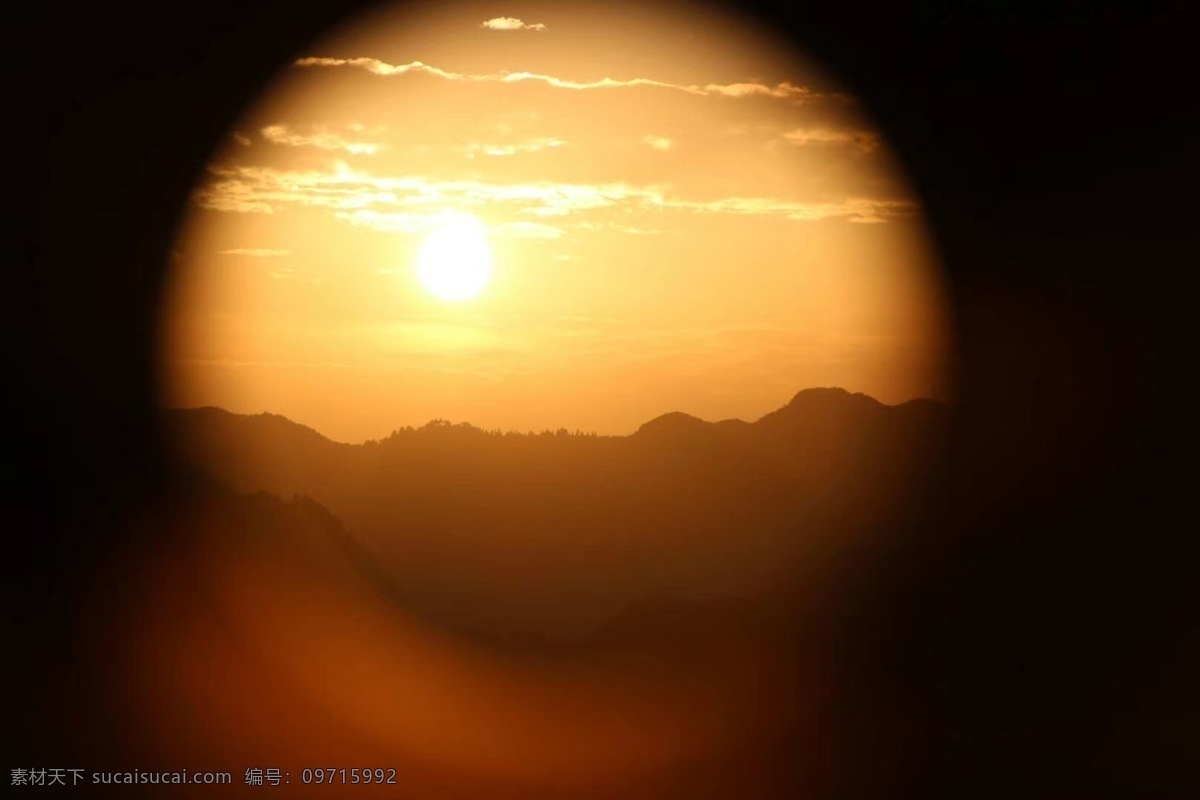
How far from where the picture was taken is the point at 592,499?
103 feet

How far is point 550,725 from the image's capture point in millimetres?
22625

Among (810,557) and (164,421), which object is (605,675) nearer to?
(810,557)

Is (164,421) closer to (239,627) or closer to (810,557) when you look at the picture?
(239,627)

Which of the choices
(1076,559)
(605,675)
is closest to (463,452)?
(605,675)

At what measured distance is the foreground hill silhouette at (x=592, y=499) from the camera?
85.1ft

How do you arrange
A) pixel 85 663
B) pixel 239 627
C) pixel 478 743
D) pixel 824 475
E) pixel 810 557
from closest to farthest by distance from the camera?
pixel 85 663, pixel 478 743, pixel 239 627, pixel 810 557, pixel 824 475

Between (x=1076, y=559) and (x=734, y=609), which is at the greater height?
(x=1076, y=559)

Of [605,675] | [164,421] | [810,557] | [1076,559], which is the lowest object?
[605,675]

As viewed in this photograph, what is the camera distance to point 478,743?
67.6 ft

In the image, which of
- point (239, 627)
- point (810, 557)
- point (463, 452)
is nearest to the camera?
point (239, 627)

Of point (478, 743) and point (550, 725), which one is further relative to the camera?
point (550, 725)

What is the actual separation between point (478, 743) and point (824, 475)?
15979 millimetres

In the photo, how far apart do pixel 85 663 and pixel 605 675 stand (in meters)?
12.1

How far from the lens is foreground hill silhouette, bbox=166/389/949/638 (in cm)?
2594
